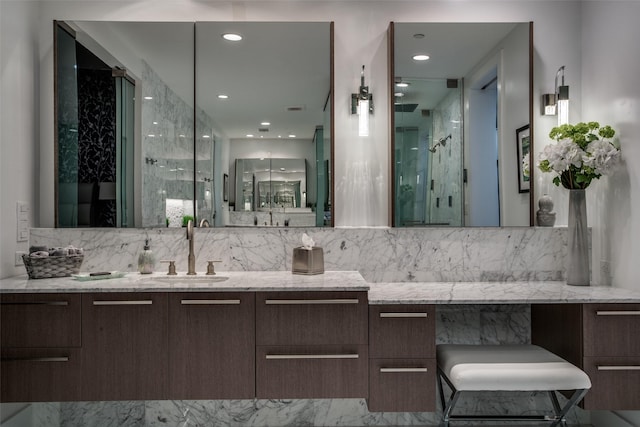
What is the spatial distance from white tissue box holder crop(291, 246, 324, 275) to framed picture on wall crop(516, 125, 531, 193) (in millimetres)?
1234

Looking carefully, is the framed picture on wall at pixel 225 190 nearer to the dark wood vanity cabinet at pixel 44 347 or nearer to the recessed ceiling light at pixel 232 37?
the recessed ceiling light at pixel 232 37

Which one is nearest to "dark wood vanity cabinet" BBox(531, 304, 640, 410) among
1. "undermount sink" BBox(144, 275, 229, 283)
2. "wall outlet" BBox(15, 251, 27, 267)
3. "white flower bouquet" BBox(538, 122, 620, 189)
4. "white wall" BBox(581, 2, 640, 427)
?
"white wall" BBox(581, 2, 640, 427)

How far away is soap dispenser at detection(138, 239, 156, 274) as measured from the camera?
2.66 m

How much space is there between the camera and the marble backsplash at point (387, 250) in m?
2.79

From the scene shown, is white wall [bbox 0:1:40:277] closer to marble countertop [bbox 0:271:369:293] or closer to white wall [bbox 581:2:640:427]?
marble countertop [bbox 0:271:369:293]

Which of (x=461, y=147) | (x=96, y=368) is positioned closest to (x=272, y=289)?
(x=96, y=368)

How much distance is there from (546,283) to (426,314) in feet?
3.03

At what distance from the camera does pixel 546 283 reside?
2.72m

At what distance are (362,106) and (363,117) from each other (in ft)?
0.21

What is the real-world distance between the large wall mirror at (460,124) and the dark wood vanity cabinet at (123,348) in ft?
4.71

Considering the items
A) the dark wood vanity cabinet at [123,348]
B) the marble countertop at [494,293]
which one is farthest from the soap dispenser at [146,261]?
the marble countertop at [494,293]

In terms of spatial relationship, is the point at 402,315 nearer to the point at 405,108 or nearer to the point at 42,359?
the point at 405,108

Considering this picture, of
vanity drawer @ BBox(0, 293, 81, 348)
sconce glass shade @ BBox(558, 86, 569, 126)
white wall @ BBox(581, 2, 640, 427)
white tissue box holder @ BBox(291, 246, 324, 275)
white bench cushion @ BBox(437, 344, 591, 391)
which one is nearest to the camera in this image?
white bench cushion @ BBox(437, 344, 591, 391)

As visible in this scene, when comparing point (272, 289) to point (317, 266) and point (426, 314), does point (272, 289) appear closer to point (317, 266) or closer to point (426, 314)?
point (317, 266)
